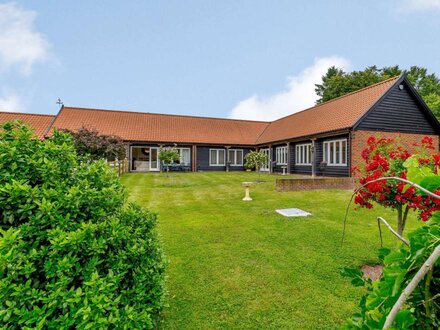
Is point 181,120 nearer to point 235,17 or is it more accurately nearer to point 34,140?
point 235,17

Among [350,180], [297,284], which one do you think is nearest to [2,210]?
[297,284]

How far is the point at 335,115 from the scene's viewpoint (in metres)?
19.7

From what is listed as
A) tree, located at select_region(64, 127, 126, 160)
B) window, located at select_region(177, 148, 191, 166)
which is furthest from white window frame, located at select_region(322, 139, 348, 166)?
tree, located at select_region(64, 127, 126, 160)

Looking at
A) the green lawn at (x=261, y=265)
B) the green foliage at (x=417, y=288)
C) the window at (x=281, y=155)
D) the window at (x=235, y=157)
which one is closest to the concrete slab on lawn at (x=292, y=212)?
the green lawn at (x=261, y=265)

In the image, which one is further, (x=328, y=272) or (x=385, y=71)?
(x=385, y=71)

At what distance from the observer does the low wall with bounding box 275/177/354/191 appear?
13008 millimetres

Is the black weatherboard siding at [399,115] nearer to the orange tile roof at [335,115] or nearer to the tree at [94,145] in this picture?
the orange tile roof at [335,115]

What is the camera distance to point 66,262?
1851 millimetres

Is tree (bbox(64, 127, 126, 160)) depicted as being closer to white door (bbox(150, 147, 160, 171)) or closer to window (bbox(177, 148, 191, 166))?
white door (bbox(150, 147, 160, 171))

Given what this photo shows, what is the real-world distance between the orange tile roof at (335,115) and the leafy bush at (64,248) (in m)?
16.8

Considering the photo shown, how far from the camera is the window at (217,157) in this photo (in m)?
29.3

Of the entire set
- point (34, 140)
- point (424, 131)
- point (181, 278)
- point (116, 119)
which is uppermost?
point (116, 119)

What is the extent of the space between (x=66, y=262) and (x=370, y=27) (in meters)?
22.9

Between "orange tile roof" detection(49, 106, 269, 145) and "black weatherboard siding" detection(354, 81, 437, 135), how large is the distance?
14.6 meters
